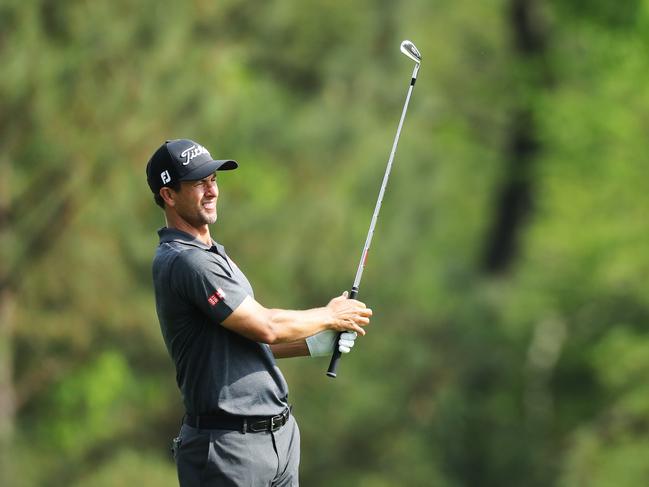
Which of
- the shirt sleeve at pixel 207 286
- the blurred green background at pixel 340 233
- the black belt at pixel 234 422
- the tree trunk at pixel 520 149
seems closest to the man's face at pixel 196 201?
the shirt sleeve at pixel 207 286

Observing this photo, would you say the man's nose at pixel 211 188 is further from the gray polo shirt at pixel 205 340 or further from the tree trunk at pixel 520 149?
the tree trunk at pixel 520 149

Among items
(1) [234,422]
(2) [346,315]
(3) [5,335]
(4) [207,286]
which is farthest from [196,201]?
(3) [5,335]

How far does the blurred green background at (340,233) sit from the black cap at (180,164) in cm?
936

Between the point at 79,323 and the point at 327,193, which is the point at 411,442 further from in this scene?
the point at 79,323

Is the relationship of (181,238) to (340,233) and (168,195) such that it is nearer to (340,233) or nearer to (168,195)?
(168,195)

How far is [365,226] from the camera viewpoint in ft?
64.2

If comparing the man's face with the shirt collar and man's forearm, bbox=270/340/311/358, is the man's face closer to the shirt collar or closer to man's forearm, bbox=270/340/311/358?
the shirt collar

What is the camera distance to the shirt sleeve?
14.5ft

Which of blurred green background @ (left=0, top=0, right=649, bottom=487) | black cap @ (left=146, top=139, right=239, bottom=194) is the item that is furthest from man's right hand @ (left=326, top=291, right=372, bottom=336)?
blurred green background @ (left=0, top=0, right=649, bottom=487)

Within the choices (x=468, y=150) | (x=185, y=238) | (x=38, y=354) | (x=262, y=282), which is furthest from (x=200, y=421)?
(x=468, y=150)

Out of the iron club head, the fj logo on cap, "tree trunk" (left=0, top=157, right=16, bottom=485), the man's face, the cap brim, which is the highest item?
the iron club head

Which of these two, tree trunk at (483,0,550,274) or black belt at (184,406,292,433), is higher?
tree trunk at (483,0,550,274)

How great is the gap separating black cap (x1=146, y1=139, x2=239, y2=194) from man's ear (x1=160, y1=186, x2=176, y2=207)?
18mm

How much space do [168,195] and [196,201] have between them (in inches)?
4.5
